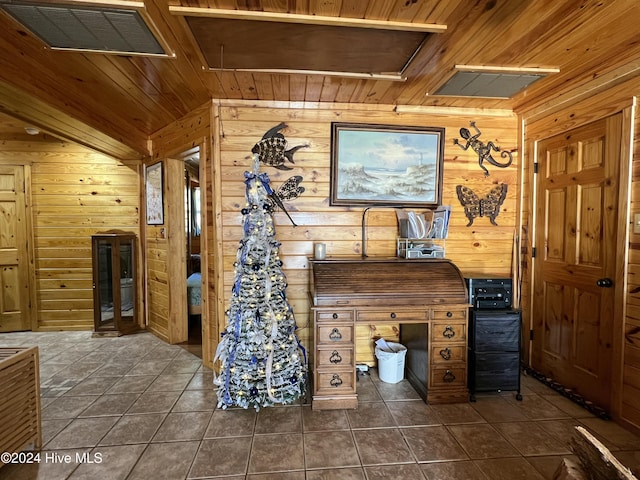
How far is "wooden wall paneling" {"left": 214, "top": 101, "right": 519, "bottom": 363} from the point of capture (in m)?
2.66

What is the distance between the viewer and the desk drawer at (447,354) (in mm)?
2256

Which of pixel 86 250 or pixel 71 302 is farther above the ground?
pixel 86 250

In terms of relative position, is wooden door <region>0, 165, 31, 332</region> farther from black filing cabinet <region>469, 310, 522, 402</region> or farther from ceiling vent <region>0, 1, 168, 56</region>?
black filing cabinet <region>469, 310, 522, 402</region>

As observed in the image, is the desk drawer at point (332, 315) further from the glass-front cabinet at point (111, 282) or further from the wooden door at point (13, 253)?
the wooden door at point (13, 253)

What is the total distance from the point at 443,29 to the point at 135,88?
229cm

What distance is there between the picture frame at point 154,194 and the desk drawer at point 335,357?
2421 mm

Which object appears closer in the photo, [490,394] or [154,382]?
[490,394]

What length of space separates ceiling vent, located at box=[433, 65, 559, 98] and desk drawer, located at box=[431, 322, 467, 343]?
5.85 feet

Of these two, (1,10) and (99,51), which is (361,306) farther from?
(1,10)

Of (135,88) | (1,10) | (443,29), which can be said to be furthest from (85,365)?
(443,29)

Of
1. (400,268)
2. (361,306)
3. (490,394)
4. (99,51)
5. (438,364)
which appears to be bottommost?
(490,394)

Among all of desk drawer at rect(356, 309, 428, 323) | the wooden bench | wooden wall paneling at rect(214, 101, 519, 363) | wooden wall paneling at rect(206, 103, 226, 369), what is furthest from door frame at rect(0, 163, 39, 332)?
the wooden bench

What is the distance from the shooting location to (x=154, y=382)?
2.59 m

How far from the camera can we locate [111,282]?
12.1ft
